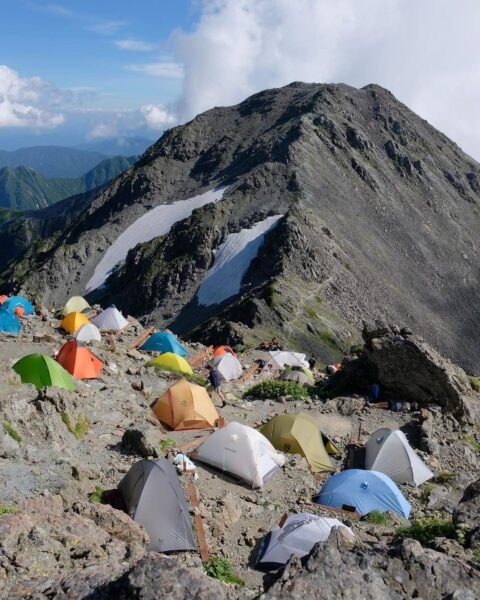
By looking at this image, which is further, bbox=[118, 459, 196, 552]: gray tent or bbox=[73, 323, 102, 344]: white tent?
bbox=[73, 323, 102, 344]: white tent

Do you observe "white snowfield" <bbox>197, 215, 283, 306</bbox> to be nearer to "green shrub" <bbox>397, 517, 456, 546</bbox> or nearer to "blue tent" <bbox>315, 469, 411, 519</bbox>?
"blue tent" <bbox>315, 469, 411, 519</bbox>

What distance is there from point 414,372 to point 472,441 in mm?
3969

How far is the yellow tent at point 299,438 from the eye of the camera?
19766mm

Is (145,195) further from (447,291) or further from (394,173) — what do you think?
(447,291)

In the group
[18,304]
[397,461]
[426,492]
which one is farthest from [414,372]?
[18,304]

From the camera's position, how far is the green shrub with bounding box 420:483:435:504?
1791 cm

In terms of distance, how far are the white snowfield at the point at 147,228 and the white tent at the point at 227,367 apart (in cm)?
5038

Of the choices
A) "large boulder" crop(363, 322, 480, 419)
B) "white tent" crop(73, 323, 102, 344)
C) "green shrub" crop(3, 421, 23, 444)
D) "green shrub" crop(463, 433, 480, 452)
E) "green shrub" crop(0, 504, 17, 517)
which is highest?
"large boulder" crop(363, 322, 480, 419)

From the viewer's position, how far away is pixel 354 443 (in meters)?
21.9

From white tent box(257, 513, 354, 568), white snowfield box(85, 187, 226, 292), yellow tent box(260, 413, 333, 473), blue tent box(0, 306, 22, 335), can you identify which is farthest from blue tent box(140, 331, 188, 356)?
white snowfield box(85, 187, 226, 292)

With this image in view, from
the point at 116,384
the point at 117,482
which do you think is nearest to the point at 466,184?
the point at 116,384

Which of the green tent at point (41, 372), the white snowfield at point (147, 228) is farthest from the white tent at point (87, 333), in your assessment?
the white snowfield at point (147, 228)

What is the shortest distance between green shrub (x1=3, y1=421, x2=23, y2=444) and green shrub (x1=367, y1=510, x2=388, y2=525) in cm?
969

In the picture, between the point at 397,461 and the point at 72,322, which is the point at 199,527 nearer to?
the point at 397,461
